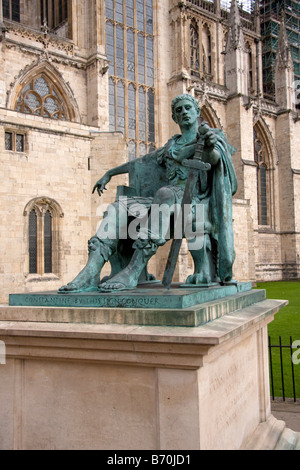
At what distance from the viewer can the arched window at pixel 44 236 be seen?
53.8ft

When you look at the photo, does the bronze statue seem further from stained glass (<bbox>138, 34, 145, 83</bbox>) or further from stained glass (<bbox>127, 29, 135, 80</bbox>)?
stained glass (<bbox>138, 34, 145, 83</bbox>)

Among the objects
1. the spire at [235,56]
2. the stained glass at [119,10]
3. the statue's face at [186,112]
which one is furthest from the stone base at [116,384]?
the spire at [235,56]

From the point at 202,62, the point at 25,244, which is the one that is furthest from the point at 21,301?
the point at 202,62

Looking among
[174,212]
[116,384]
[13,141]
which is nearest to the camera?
[116,384]

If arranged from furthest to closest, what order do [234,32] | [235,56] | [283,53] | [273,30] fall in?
[273,30] → [283,53] → [234,32] → [235,56]

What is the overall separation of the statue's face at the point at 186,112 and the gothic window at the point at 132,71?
20.7m

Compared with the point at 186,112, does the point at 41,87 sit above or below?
above

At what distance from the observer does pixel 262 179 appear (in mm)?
33688

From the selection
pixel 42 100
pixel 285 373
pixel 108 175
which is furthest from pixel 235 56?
pixel 108 175

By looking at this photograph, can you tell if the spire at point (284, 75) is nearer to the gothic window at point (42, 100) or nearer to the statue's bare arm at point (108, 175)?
the gothic window at point (42, 100)

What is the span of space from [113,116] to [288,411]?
69.1ft

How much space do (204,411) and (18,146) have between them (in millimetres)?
14745

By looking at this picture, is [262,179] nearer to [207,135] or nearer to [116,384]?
[207,135]

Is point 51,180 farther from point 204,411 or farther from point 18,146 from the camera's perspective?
point 204,411
